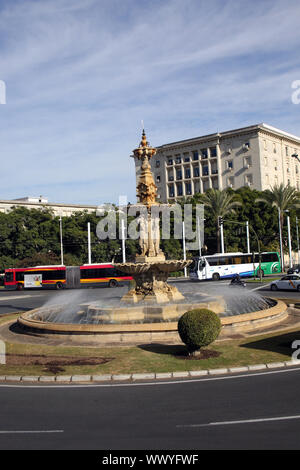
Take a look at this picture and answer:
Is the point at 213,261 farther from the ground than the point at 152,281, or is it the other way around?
the point at 152,281

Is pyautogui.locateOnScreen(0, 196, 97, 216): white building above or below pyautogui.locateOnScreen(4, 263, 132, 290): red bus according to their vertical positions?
above

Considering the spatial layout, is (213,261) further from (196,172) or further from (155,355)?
(196,172)

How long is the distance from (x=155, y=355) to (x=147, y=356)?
0.94 ft

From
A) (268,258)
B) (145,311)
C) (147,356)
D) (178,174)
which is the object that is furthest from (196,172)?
(147,356)

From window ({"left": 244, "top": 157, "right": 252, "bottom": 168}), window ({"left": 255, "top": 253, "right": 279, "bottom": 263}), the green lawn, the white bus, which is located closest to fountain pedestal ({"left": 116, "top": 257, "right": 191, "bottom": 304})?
the green lawn

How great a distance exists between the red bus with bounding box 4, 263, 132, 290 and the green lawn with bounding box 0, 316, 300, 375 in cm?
→ 3097

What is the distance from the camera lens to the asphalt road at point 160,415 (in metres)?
7.37

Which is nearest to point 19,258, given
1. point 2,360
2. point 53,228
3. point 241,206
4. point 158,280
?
point 53,228

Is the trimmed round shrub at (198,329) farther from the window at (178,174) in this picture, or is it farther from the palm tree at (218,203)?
the window at (178,174)

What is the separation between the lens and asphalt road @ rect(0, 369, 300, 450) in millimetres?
7371

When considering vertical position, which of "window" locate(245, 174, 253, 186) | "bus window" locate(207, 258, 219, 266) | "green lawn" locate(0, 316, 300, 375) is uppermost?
"window" locate(245, 174, 253, 186)

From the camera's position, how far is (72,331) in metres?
17.0

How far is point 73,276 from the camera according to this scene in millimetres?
47469

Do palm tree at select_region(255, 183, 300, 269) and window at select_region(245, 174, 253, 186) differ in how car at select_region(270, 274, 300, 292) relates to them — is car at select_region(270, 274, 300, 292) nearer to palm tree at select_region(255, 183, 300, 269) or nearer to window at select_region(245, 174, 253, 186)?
palm tree at select_region(255, 183, 300, 269)
